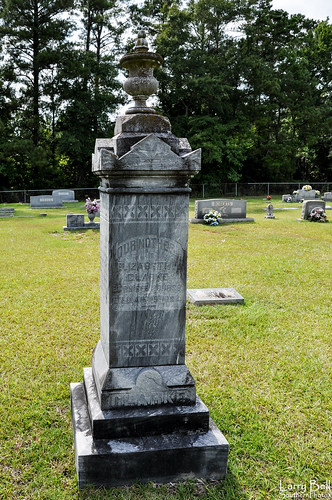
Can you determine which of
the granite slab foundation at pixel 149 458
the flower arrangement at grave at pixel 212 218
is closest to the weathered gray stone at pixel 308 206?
the flower arrangement at grave at pixel 212 218

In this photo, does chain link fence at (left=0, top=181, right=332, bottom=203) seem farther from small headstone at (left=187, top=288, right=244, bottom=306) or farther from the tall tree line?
small headstone at (left=187, top=288, right=244, bottom=306)

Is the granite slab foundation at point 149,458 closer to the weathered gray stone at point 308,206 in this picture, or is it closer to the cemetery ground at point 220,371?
the cemetery ground at point 220,371

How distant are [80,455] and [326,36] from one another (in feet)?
146

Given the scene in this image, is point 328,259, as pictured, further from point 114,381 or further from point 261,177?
point 261,177

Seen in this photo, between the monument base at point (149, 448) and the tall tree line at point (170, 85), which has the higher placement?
the tall tree line at point (170, 85)

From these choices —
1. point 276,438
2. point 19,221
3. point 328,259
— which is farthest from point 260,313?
point 19,221

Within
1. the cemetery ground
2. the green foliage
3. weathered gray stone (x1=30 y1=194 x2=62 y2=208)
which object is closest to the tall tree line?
the green foliage

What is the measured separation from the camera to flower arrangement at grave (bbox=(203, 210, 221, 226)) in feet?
49.9

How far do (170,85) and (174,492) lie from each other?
106 ft

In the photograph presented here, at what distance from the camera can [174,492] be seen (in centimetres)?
271

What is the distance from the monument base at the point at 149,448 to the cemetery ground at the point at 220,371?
0.08 metres

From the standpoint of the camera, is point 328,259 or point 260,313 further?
point 328,259

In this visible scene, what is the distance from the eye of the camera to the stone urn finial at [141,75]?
9.81 feet

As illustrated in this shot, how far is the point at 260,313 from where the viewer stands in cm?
591
